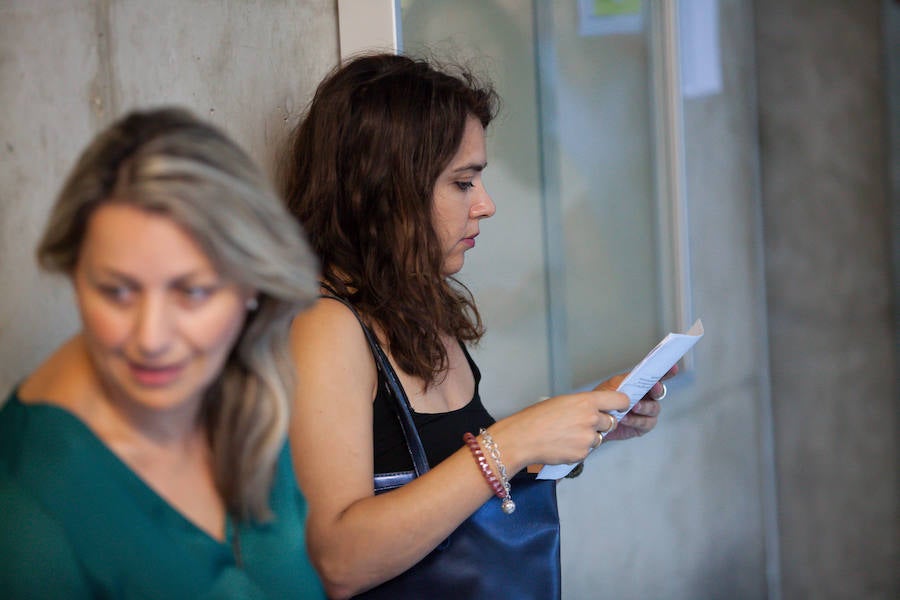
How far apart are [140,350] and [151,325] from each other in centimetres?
3

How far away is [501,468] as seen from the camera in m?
1.50

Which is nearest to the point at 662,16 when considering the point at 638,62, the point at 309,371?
the point at 638,62

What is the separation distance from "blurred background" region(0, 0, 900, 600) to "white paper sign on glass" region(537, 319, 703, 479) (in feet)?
2.62

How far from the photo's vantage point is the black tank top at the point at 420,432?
155 cm

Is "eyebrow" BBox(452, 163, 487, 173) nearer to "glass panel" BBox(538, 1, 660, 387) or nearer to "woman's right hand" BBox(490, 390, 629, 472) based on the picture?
"woman's right hand" BBox(490, 390, 629, 472)

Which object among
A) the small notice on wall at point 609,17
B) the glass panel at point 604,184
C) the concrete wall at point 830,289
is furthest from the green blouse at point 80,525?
the concrete wall at point 830,289

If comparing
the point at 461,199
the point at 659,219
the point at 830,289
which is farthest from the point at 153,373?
the point at 830,289

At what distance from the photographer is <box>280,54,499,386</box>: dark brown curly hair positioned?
1629mm

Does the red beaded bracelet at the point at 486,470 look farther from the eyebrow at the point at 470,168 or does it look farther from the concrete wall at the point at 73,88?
the concrete wall at the point at 73,88

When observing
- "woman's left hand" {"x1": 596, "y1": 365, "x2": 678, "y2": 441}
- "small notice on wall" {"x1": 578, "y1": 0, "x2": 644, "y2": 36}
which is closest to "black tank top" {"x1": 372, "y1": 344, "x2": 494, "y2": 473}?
"woman's left hand" {"x1": 596, "y1": 365, "x2": 678, "y2": 441}

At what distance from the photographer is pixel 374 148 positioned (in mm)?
1638

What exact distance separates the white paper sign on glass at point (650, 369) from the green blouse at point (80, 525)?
30.7 inches

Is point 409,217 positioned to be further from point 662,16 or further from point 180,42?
point 662,16

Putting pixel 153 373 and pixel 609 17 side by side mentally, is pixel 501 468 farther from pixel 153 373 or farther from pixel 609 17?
pixel 609 17
